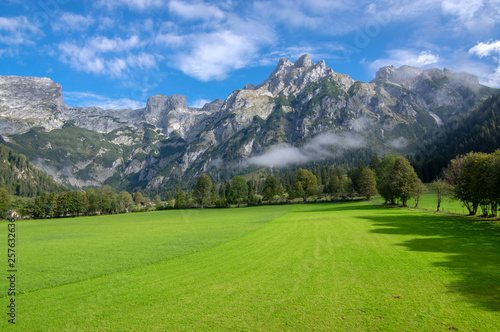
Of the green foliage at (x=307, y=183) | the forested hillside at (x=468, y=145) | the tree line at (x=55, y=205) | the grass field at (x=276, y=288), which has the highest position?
the forested hillside at (x=468, y=145)

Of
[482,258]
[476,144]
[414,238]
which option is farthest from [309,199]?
[476,144]

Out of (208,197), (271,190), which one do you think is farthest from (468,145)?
(208,197)

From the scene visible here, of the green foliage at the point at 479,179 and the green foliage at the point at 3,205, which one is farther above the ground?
the green foliage at the point at 479,179

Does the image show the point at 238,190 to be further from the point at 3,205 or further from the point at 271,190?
the point at 3,205

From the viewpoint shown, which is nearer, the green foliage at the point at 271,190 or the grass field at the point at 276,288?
the grass field at the point at 276,288

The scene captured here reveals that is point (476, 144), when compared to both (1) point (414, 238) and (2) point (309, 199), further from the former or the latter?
(1) point (414, 238)

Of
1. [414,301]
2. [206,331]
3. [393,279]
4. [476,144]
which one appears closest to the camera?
[206,331]

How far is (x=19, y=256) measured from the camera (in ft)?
84.2

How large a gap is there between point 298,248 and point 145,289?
13.5 meters

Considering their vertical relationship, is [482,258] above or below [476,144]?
below

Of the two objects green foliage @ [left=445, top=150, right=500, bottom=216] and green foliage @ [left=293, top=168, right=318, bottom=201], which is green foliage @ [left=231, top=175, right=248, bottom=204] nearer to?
green foliage @ [left=293, top=168, right=318, bottom=201]

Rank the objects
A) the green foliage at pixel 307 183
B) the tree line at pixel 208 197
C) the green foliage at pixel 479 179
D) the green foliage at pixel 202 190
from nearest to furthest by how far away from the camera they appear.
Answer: the green foliage at pixel 479 179 → the tree line at pixel 208 197 → the green foliage at pixel 307 183 → the green foliage at pixel 202 190

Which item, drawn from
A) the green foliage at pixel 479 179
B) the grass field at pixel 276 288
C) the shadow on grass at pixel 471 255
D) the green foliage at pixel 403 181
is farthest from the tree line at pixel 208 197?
the grass field at pixel 276 288

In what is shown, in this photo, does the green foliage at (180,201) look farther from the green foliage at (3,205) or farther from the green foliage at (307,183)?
the green foliage at (3,205)
